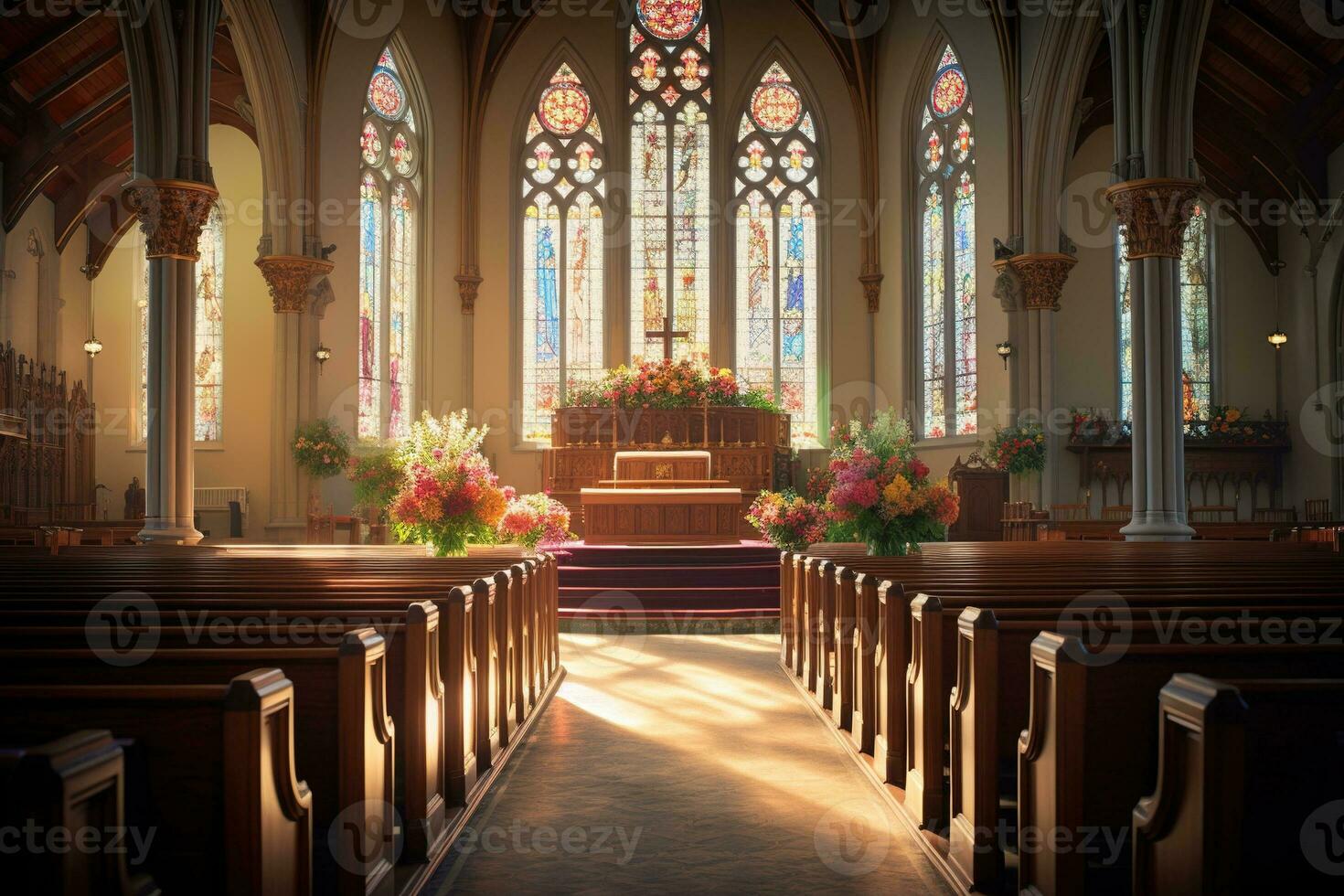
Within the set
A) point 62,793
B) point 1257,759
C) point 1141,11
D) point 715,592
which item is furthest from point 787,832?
point 1141,11

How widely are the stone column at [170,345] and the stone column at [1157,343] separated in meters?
9.29

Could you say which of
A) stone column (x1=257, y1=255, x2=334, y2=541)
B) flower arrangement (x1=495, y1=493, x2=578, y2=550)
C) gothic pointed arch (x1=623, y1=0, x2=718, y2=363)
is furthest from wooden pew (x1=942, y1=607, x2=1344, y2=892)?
gothic pointed arch (x1=623, y1=0, x2=718, y2=363)

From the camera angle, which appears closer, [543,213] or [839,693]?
[839,693]

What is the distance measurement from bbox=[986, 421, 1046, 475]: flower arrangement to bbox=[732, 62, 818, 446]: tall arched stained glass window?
192 inches

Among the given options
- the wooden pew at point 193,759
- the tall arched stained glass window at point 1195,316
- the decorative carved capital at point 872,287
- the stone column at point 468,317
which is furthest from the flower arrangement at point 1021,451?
the wooden pew at point 193,759

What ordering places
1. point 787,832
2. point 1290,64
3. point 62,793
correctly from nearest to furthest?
point 62,793
point 787,832
point 1290,64

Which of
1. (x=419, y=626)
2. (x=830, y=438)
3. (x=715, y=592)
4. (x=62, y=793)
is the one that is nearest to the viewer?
(x=62, y=793)

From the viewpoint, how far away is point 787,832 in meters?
3.90

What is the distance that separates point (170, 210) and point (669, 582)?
20.3 feet

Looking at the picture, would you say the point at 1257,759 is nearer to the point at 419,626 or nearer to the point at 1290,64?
the point at 419,626

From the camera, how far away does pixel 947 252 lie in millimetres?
17641

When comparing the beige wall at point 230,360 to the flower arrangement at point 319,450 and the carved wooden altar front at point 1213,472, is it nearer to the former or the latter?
the flower arrangement at point 319,450

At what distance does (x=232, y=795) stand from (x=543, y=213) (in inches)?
709

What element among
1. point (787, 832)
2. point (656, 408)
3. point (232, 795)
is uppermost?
point (656, 408)
